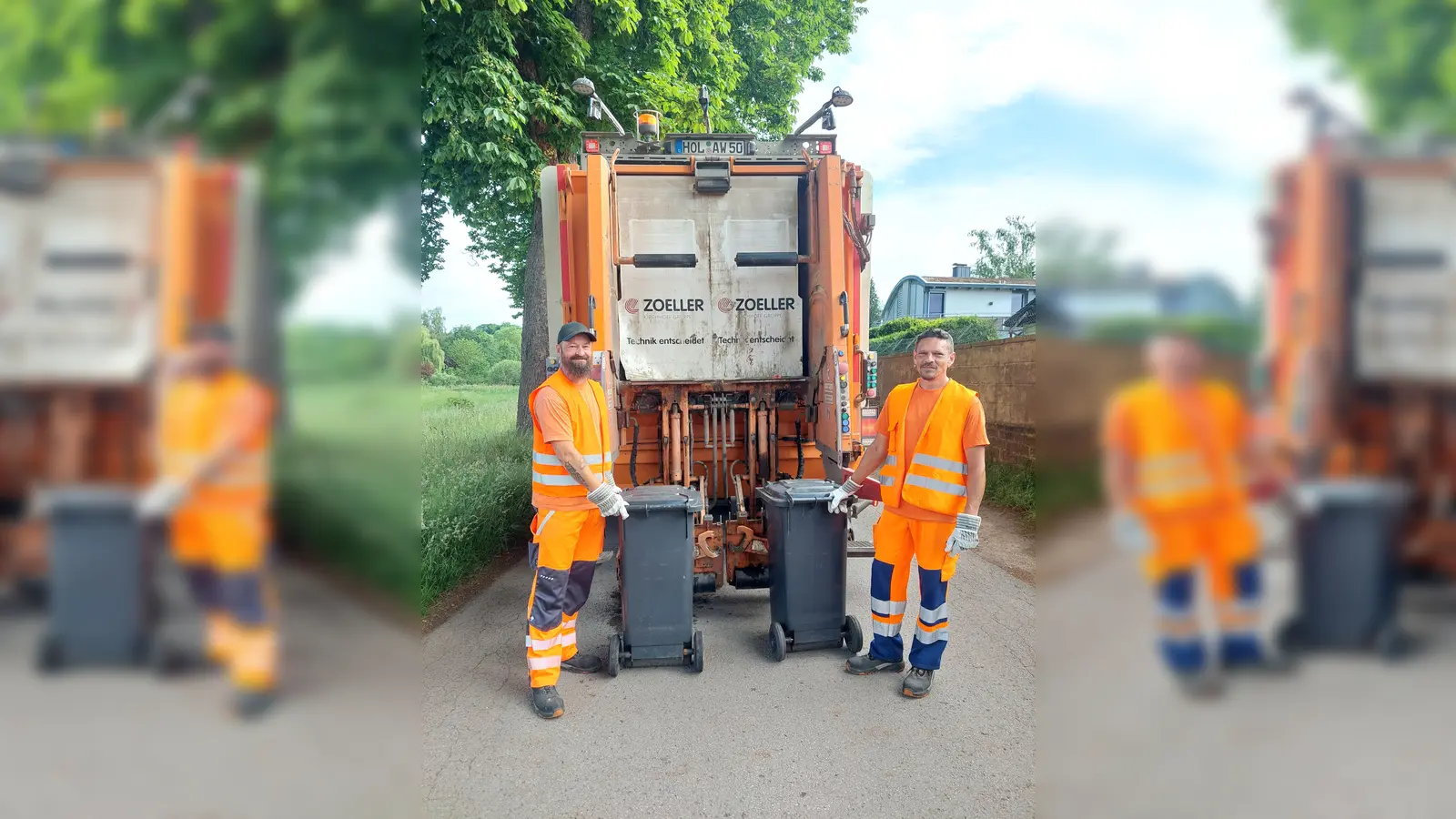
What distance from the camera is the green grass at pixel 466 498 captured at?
16.6 ft

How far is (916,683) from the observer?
12.1 feet

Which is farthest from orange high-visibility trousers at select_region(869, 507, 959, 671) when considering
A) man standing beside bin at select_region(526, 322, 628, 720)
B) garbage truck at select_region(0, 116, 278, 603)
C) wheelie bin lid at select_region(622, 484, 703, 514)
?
garbage truck at select_region(0, 116, 278, 603)

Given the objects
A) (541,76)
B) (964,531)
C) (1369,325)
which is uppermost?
(541,76)

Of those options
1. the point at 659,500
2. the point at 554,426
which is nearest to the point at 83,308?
the point at 554,426

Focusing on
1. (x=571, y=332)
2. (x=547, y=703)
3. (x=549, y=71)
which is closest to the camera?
(x=547, y=703)

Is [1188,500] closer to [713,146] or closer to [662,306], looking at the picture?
[662,306]

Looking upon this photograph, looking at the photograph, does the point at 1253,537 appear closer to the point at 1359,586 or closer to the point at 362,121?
the point at 1359,586

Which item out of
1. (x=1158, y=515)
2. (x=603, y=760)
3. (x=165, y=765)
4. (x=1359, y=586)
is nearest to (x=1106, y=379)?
(x=1158, y=515)

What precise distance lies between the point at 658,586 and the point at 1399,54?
12.5 feet

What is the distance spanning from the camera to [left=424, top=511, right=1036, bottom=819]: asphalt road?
2.76 m

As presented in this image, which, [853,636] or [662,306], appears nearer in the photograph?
[853,636]

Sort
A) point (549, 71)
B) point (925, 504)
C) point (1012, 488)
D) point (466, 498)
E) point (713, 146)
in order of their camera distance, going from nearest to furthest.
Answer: point (925, 504)
point (713, 146)
point (466, 498)
point (549, 71)
point (1012, 488)

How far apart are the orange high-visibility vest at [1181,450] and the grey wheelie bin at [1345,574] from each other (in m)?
0.07

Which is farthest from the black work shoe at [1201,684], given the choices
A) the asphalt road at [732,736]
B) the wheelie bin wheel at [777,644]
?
the wheelie bin wheel at [777,644]
